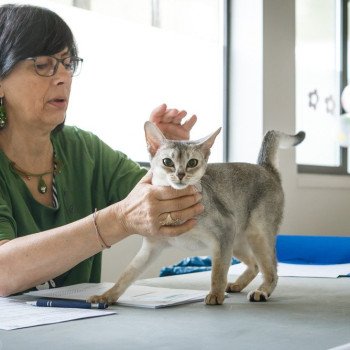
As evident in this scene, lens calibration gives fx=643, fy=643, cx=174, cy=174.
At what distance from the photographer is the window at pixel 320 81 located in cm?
377

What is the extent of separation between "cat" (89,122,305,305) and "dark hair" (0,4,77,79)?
0.35 metres

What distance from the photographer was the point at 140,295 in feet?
4.16

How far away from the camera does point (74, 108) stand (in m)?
2.48

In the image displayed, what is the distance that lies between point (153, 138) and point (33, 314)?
0.42 meters

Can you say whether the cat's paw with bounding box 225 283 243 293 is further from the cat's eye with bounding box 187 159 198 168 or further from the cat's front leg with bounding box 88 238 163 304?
the cat's eye with bounding box 187 159 198 168

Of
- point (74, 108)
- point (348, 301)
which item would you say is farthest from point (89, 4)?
point (348, 301)

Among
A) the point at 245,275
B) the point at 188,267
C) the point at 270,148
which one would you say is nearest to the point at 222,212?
the point at 245,275

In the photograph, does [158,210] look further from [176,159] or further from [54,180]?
[54,180]

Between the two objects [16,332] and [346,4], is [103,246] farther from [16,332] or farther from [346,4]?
[346,4]

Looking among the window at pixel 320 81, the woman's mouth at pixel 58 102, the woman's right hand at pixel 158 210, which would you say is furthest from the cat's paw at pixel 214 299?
the window at pixel 320 81

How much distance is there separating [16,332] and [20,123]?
0.72m

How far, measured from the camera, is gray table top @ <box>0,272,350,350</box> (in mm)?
850

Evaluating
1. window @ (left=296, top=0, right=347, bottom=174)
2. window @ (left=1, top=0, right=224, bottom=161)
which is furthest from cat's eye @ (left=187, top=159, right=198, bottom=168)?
window @ (left=296, top=0, right=347, bottom=174)

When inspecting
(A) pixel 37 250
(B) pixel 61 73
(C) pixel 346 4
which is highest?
Result: (C) pixel 346 4
